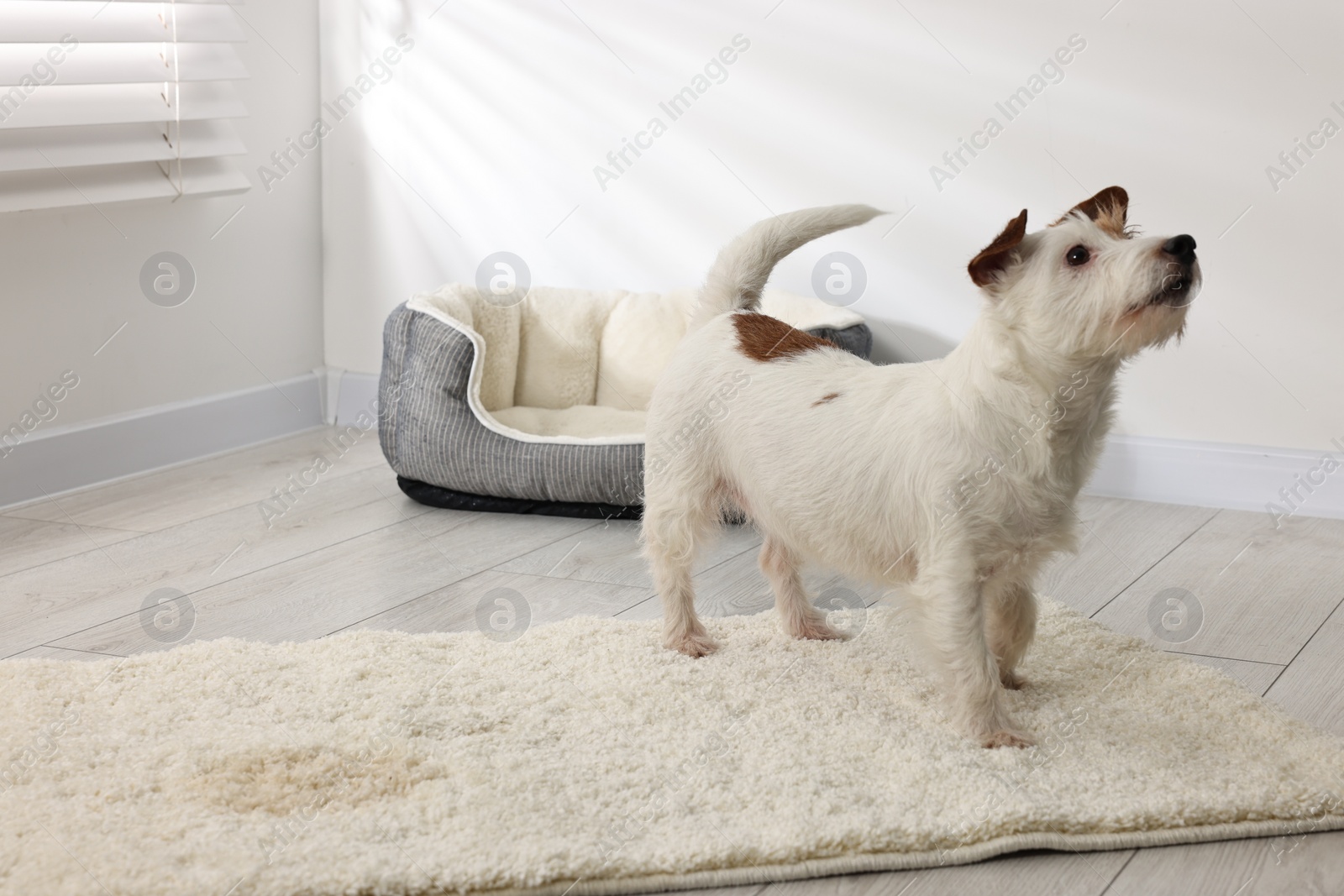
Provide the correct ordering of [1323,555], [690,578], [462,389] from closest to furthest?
1. [690,578]
2. [1323,555]
3. [462,389]

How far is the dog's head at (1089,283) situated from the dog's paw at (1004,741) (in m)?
0.53

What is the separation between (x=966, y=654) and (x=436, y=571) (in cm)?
124

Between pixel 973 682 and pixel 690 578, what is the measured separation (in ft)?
1.78

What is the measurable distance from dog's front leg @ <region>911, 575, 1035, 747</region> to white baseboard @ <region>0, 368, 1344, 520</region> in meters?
1.40

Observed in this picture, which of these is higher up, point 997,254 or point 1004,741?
point 997,254

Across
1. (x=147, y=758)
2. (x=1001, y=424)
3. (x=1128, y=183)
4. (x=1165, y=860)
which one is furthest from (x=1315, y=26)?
(x=147, y=758)

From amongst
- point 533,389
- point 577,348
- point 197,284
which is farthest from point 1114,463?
point 197,284

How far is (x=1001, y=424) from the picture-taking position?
62.2 inches

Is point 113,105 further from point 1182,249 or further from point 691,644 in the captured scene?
point 1182,249

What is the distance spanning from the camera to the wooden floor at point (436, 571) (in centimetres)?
209

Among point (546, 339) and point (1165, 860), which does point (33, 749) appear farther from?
point (546, 339)

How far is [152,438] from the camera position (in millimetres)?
3252

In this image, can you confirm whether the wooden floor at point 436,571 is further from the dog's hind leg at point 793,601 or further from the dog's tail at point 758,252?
the dog's tail at point 758,252

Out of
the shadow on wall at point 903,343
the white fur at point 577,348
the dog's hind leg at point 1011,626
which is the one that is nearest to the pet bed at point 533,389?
the white fur at point 577,348
